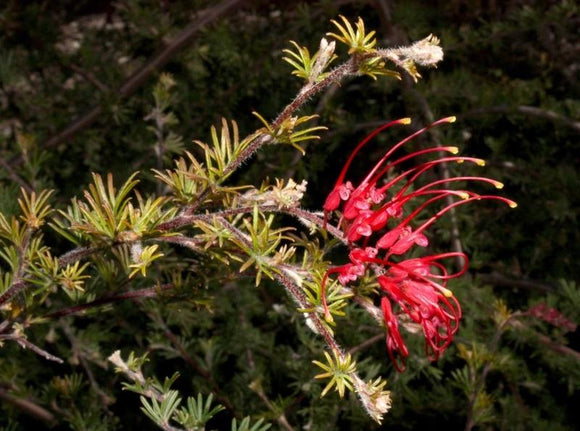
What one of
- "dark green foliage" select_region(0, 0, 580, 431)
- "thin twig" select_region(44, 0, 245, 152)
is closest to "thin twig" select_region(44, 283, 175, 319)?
"dark green foliage" select_region(0, 0, 580, 431)

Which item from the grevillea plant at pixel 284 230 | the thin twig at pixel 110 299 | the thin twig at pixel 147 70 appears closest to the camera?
the grevillea plant at pixel 284 230

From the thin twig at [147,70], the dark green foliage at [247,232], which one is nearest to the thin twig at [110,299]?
the dark green foliage at [247,232]

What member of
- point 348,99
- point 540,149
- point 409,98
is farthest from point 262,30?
point 540,149

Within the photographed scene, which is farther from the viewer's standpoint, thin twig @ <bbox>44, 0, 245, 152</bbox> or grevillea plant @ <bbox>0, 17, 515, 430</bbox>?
thin twig @ <bbox>44, 0, 245, 152</bbox>

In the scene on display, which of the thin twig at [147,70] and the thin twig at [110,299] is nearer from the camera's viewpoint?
the thin twig at [110,299]

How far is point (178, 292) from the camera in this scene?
971mm

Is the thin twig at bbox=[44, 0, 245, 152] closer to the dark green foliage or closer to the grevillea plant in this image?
the dark green foliage

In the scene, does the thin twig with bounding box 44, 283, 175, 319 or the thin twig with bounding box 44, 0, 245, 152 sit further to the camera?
the thin twig with bounding box 44, 0, 245, 152

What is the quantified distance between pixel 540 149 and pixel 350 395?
1.11 metres

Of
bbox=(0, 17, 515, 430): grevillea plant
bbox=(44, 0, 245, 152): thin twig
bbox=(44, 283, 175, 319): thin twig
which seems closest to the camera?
bbox=(0, 17, 515, 430): grevillea plant

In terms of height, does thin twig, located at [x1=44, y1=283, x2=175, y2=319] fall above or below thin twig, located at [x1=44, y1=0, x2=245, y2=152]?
below

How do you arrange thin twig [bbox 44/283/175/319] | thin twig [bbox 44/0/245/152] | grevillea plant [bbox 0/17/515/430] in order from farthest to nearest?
Result: thin twig [bbox 44/0/245/152]
thin twig [bbox 44/283/175/319]
grevillea plant [bbox 0/17/515/430]

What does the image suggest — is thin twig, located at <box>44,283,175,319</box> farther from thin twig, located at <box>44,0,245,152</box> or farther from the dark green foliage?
thin twig, located at <box>44,0,245,152</box>

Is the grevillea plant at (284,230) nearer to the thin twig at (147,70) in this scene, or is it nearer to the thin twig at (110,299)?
the thin twig at (110,299)
